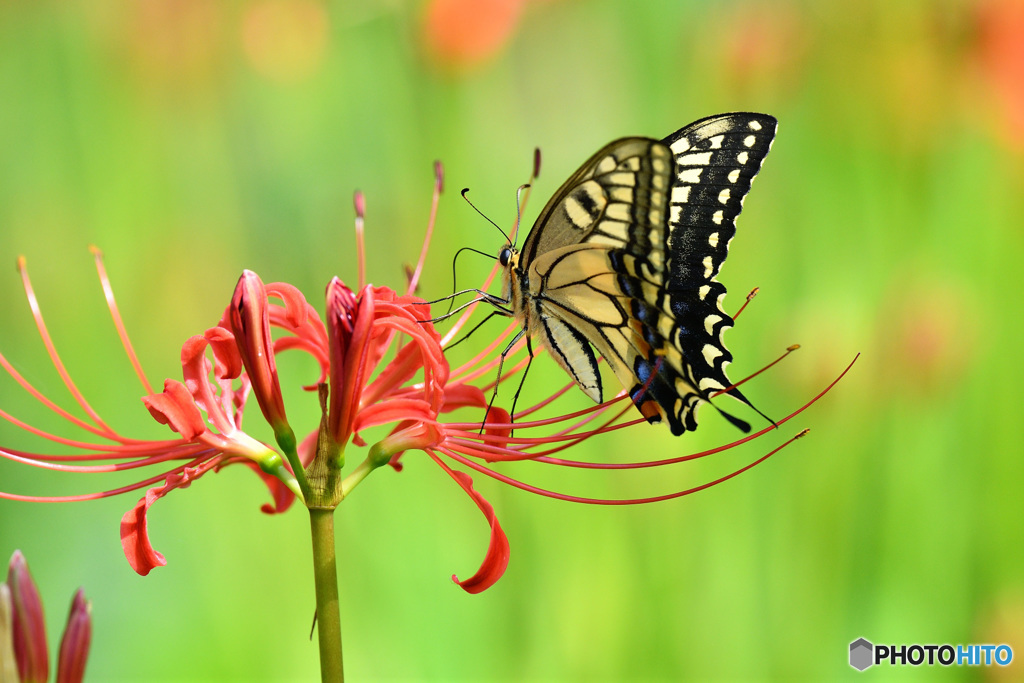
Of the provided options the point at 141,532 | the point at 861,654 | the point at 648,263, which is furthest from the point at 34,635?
the point at 861,654

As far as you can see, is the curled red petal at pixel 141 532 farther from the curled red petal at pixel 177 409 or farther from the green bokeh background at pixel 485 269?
the green bokeh background at pixel 485 269

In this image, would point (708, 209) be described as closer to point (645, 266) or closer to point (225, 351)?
point (645, 266)

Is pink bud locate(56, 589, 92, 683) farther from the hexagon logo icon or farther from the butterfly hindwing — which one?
the hexagon logo icon

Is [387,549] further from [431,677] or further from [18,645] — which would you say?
[18,645]

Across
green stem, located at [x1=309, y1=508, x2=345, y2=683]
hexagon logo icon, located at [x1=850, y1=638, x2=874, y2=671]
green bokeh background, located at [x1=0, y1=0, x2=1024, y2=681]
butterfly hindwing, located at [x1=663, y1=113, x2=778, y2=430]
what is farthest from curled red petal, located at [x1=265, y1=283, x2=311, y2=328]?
hexagon logo icon, located at [x1=850, y1=638, x2=874, y2=671]

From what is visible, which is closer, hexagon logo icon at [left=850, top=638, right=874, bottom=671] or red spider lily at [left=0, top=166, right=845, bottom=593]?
red spider lily at [left=0, top=166, right=845, bottom=593]

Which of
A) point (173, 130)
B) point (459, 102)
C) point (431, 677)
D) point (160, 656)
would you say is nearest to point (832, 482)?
point (431, 677)
